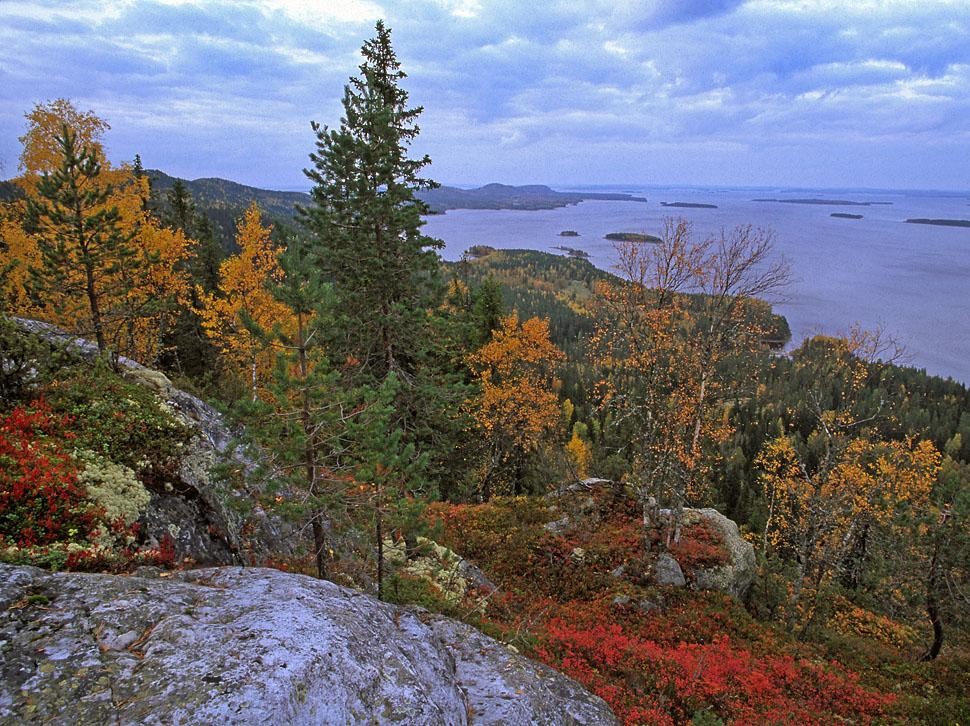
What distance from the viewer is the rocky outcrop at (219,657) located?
4312 millimetres

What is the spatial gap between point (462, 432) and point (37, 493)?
733 inches

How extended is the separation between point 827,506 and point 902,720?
389 inches

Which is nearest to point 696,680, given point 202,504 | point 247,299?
point 202,504

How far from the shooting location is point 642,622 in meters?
14.5

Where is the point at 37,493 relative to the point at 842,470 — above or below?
above

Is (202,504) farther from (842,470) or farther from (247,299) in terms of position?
(842,470)

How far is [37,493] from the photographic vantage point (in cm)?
708

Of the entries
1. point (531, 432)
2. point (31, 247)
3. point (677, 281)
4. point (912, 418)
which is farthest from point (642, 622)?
point (912, 418)

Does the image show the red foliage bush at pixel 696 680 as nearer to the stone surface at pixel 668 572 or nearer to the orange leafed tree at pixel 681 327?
the stone surface at pixel 668 572

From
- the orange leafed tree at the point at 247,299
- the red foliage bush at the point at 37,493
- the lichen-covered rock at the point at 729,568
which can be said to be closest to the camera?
the red foliage bush at the point at 37,493

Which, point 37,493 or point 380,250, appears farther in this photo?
point 380,250

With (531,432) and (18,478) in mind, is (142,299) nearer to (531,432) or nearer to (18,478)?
(18,478)

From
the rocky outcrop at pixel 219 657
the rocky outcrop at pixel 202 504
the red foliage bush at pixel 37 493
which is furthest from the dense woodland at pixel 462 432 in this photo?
the rocky outcrop at pixel 219 657

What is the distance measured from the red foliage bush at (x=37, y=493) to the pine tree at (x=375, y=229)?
8.70 meters
